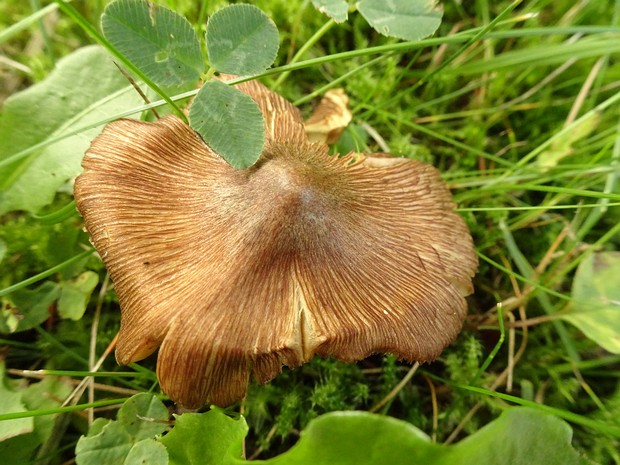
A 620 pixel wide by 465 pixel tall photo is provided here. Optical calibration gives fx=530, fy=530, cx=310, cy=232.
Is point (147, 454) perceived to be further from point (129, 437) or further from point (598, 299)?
point (598, 299)

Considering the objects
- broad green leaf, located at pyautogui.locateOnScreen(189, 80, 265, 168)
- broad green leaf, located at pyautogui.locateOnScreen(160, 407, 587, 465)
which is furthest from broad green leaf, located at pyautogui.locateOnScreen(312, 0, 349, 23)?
broad green leaf, located at pyautogui.locateOnScreen(160, 407, 587, 465)

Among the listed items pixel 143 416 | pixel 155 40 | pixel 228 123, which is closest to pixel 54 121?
pixel 155 40

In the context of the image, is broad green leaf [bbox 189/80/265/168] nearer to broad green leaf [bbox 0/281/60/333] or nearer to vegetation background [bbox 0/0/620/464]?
vegetation background [bbox 0/0/620/464]

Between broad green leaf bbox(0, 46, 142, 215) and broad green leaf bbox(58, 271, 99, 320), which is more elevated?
broad green leaf bbox(0, 46, 142, 215)

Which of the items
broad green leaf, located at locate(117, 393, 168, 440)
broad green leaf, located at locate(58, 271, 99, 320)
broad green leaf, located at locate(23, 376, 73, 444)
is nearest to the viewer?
broad green leaf, located at locate(117, 393, 168, 440)

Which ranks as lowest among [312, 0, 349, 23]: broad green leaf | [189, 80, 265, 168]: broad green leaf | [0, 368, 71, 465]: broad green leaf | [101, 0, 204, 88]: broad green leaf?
[0, 368, 71, 465]: broad green leaf

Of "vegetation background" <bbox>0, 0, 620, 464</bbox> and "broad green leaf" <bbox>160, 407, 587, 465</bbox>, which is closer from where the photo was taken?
"broad green leaf" <bbox>160, 407, 587, 465</bbox>

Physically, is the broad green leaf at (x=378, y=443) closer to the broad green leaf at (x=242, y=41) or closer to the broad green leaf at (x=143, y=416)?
the broad green leaf at (x=143, y=416)
